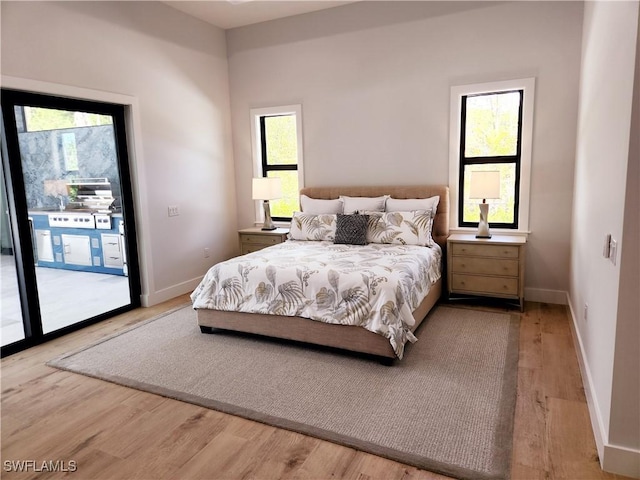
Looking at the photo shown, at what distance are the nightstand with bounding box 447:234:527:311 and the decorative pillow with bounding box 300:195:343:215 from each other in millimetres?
1295

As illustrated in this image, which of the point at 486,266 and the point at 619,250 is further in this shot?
the point at 486,266

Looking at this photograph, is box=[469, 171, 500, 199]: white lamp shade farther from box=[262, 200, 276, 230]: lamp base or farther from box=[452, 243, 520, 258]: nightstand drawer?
box=[262, 200, 276, 230]: lamp base

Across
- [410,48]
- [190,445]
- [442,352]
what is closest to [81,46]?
[410,48]

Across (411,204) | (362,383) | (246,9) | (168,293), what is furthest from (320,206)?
(362,383)

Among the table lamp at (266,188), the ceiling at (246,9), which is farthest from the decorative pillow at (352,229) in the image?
the ceiling at (246,9)

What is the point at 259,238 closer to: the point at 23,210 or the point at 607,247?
the point at 23,210

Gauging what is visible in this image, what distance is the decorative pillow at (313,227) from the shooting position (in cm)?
448

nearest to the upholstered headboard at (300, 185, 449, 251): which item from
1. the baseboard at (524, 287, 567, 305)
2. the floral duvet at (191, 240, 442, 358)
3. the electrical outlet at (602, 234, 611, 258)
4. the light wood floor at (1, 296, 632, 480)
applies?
the floral duvet at (191, 240, 442, 358)

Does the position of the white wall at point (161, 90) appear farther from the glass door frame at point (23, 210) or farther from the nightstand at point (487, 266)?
the nightstand at point (487, 266)

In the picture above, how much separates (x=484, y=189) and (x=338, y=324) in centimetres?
209

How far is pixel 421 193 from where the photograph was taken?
15.0 ft

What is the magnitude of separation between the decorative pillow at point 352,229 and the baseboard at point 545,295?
1.80 metres

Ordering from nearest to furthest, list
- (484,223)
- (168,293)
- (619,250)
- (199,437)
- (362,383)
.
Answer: (619,250), (199,437), (362,383), (484,223), (168,293)

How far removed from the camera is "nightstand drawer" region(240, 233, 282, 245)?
511 centimetres
